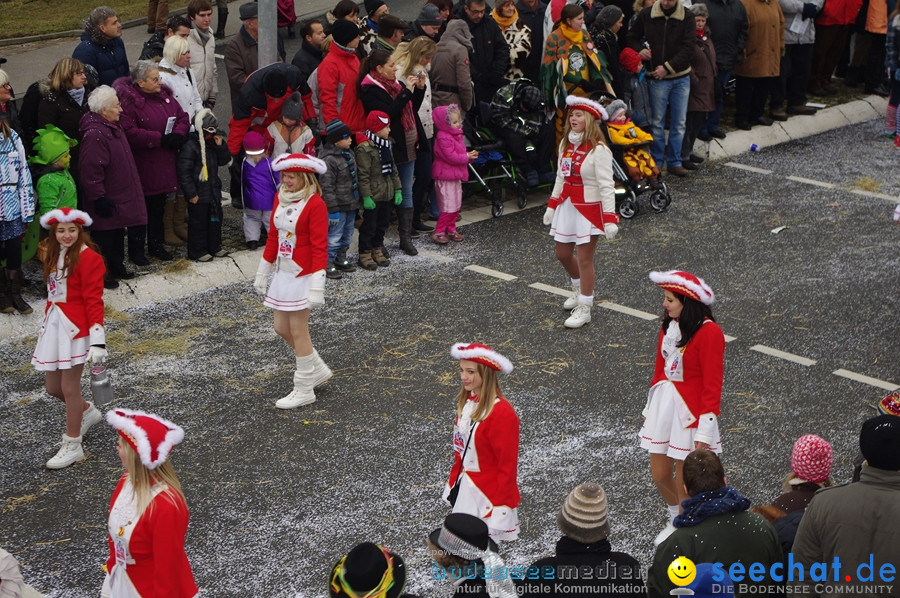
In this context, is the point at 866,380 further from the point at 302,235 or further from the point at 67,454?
the point at 67,454

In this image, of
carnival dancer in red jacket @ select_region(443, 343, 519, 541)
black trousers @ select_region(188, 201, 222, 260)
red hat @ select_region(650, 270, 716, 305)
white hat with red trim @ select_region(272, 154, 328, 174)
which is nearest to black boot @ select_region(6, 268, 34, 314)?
black trousers @ select_region(188, 201, 222, 260)

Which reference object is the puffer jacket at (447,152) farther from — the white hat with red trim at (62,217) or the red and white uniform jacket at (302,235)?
the white hat with red trim at (62,217)

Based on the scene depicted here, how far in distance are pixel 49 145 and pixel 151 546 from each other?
19.2ft

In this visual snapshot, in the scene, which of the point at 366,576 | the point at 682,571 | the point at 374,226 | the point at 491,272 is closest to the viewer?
the point at 366,576

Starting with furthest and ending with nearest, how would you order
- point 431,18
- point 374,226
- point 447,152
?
point 431,18 → point 447,152 → point 374,226

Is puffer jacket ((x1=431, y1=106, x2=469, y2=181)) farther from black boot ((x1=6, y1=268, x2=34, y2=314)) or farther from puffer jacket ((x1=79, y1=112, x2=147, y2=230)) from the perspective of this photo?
black boot ((x1=6, y1=268, x2=34, y2=314))

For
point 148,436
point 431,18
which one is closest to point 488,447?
point 148,436

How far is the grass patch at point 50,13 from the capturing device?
2003cm

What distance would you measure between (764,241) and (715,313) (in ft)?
6.96

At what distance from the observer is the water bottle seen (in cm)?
858

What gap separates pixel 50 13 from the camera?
21.2 meters

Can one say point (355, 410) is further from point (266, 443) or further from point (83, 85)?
point (83, 85)

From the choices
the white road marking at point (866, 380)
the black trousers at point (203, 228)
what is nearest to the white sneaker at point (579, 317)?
the white road marking at point (866, 380)

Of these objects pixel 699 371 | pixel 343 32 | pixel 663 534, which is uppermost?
pixel 343 32
